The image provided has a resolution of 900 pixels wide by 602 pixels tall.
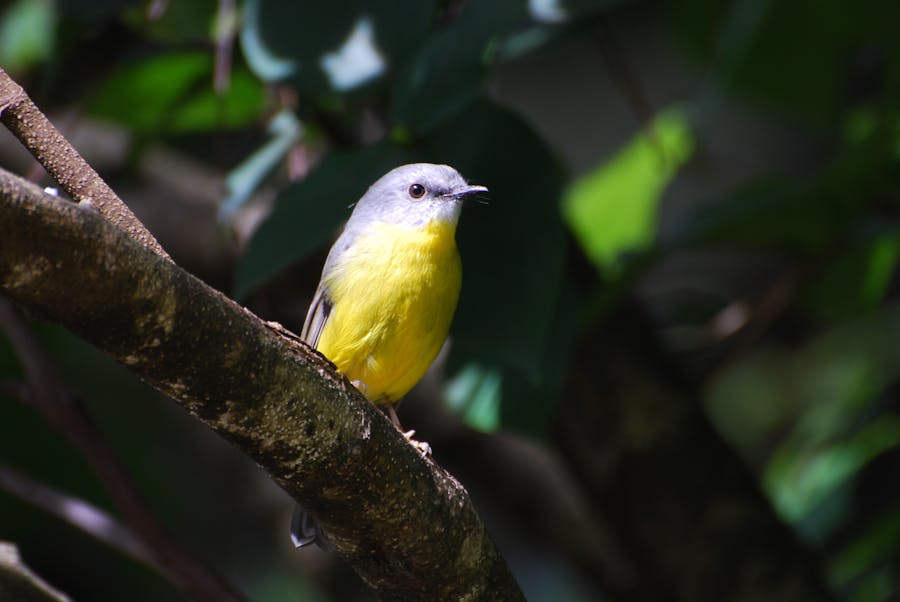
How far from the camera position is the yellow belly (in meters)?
3.03

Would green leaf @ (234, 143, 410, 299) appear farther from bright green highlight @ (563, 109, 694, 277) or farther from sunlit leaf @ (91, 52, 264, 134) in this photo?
bright green highlight @ (563, 109, 694, 277)

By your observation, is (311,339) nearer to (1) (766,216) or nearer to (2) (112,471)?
(2) (112,471)

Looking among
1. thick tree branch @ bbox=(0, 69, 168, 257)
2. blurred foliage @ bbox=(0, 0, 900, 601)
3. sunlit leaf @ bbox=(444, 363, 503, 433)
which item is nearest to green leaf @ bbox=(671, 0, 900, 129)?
blurred foliage @ bbox=(0, 0, 900, 601)

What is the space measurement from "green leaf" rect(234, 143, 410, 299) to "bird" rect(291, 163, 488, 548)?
158mm

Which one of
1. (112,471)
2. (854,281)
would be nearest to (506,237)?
(112,471)

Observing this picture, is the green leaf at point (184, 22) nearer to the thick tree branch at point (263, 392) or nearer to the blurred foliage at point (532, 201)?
the blurred foliage at point (532, 201)

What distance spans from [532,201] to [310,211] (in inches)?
22.2

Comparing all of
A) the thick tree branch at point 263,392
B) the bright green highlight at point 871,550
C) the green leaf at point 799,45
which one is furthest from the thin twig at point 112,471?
the green leaf at point 799,45

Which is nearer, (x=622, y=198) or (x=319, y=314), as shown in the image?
(x=319, y=314)

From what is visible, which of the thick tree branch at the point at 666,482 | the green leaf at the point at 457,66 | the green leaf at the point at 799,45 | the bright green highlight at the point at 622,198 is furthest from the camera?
the bright green highlight at the point at 622,198

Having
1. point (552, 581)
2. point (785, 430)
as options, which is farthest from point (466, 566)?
point (552, 581)

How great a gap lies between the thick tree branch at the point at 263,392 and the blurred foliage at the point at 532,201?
853 millimetres

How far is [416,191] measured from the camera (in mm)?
3525

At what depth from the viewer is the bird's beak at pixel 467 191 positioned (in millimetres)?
3136
